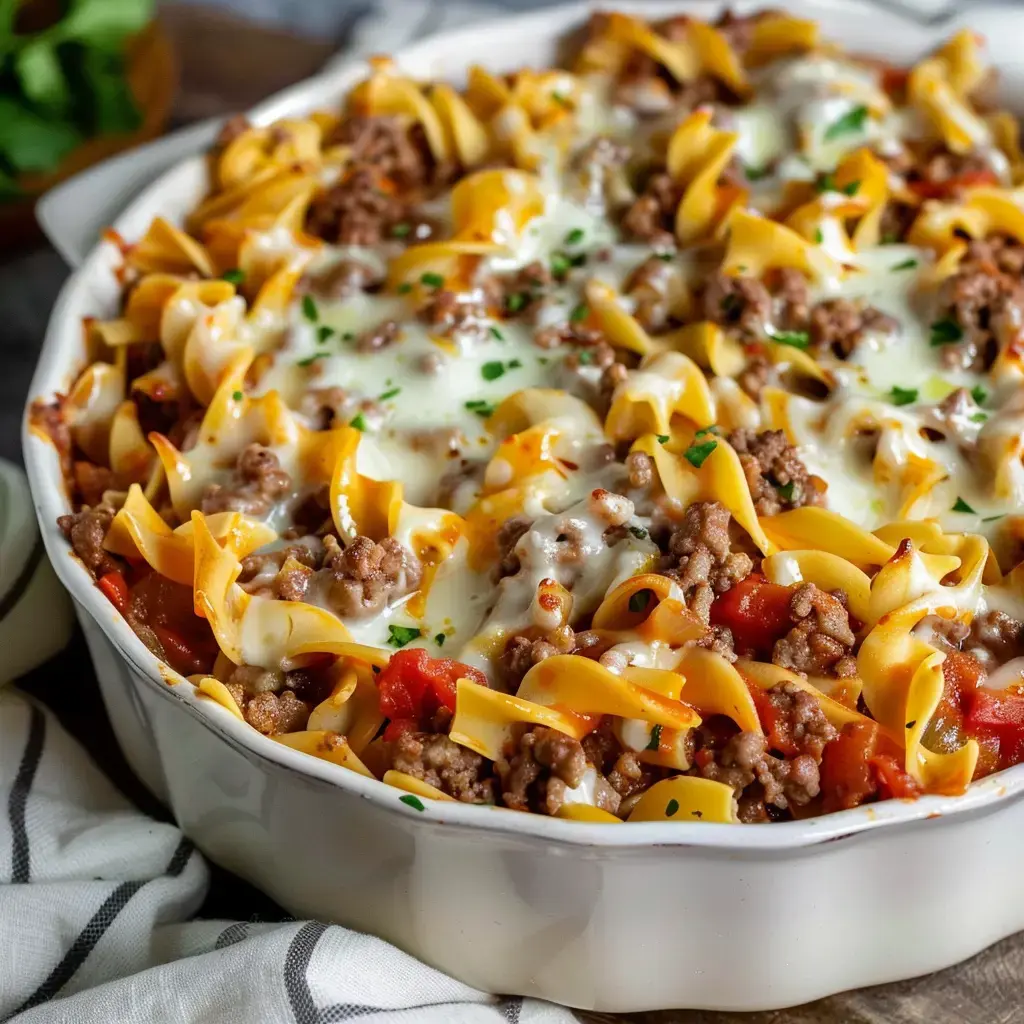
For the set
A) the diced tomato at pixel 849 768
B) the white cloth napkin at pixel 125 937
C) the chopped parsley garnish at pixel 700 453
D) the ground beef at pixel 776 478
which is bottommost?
the white cloth napkin at pixel 125 937

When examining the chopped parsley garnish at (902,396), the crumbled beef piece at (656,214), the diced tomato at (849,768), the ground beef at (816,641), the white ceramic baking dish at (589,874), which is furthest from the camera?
the crumbled beef piece at (656,214)

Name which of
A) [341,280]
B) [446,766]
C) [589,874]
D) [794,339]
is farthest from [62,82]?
[589,874]

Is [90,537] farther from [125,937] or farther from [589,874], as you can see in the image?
[589,874]

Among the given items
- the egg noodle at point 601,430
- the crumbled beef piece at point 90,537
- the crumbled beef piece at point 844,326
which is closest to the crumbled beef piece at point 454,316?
the egg noodle at point 601,430

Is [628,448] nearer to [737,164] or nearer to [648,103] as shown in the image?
[737,164]

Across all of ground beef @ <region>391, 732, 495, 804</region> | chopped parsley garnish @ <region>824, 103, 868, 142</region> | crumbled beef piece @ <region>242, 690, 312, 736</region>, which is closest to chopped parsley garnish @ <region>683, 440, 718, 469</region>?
ground beef @ <region>391, 732, 495, 804</region>

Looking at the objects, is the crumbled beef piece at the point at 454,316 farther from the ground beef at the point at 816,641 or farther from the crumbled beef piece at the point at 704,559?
the ground beef at the point at 816,641
